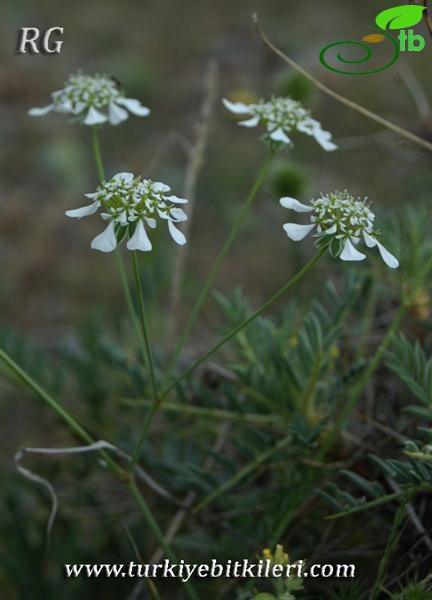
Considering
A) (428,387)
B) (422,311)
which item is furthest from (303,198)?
(428,387)

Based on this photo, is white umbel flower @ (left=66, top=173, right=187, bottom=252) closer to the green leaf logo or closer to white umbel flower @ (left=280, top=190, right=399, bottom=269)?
white umbel flower @ (left=280, top=190, right=399, bottom=269)

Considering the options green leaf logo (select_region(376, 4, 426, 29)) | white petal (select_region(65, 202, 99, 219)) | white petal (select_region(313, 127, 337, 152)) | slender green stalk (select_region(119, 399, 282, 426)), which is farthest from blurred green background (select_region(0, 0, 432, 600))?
white petal (select_region(65, 202, 99, 219))

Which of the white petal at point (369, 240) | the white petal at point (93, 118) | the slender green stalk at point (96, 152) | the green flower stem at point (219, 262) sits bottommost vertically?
the green flower stem at point (219, 262)

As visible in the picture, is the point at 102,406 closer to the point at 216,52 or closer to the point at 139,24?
the point at 216,52

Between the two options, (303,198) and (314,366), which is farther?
(303,198)

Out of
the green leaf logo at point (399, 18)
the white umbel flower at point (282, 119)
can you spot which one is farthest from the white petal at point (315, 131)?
the green leaf logo at point (399, 18)

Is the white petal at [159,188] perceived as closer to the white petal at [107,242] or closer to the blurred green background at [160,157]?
the white petal at [107,242]

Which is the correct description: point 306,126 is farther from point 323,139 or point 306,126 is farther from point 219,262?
point 219,262

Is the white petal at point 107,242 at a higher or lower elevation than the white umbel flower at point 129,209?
lower
